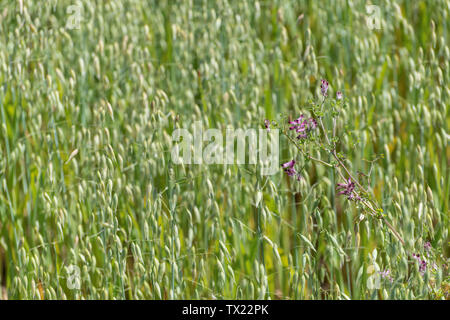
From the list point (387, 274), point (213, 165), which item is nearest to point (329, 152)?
point (387, 274)

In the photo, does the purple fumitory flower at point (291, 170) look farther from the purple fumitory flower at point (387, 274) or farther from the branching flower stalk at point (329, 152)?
the purple fumitory flower at point (387, 274)

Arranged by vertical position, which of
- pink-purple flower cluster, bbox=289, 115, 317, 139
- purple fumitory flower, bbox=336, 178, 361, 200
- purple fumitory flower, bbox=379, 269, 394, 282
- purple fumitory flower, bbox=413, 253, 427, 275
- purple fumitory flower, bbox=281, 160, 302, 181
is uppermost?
pink-purple flower cluster, bbox=289, 115, 317, 139

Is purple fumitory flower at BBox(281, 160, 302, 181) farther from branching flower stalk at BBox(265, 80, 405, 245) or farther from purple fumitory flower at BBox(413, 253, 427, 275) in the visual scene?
purple fumitory flower at BBox(413, 253, 427, 275)

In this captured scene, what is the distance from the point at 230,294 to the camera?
7.20 feet

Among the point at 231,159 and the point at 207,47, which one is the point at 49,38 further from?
the point at 231,159

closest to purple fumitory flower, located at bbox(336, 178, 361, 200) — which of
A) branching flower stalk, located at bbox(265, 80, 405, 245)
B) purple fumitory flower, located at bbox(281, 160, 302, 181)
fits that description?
branching flower stalk, located at bbox(265, 80, 405, 245)

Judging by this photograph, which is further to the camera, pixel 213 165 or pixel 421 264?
pixel 213 165

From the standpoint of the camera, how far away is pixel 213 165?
8.29 feet

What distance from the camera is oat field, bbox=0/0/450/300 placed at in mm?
2033

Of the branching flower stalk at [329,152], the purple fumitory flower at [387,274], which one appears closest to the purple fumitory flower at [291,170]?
the branching flower stalk at [329,152]

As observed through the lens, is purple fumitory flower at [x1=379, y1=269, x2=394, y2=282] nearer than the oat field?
Yes

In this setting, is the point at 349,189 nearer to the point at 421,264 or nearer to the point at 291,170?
the point at 291,170
